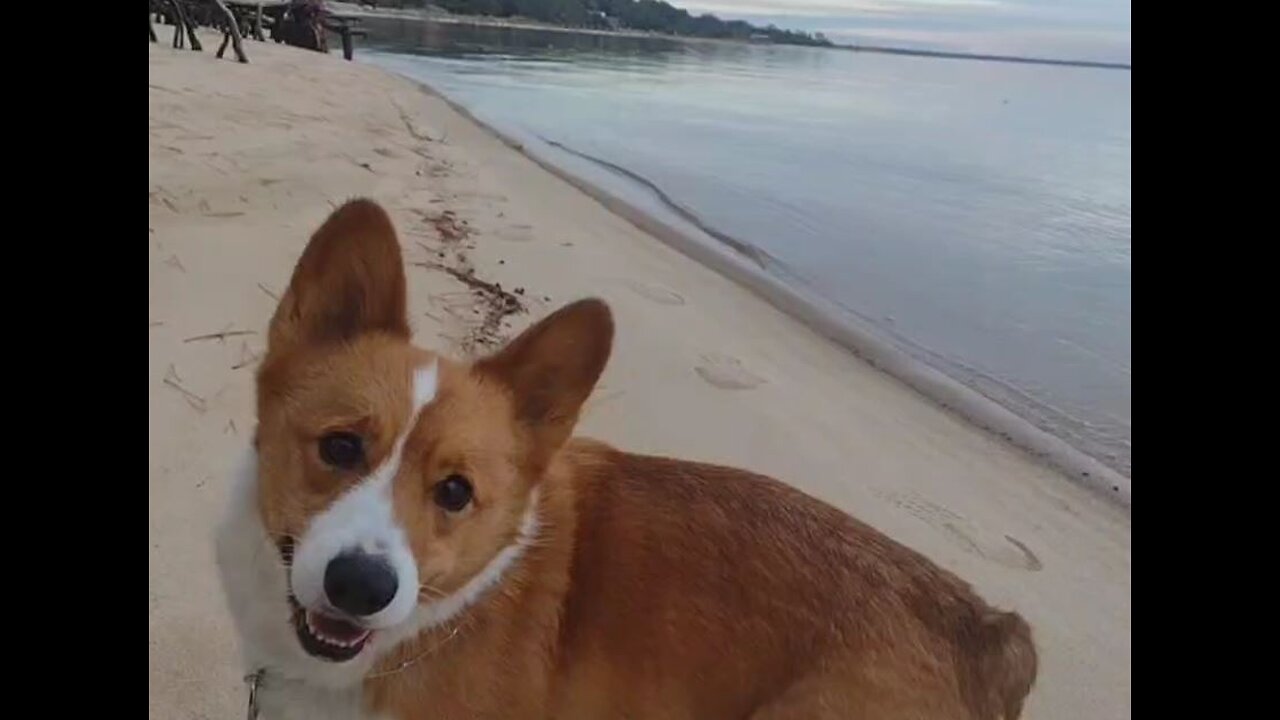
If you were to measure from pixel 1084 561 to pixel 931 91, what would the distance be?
2476 cm

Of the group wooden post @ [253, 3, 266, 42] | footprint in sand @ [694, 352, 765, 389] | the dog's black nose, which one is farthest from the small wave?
wooden post @ [253, 3, 266, 42]

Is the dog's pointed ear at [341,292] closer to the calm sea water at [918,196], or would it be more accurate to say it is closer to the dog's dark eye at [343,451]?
the dog's dark eye at [343,451]

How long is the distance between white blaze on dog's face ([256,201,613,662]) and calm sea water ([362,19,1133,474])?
3.84 feet

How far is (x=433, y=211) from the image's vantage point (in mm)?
6449

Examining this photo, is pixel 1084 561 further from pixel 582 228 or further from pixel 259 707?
pixel 582 228

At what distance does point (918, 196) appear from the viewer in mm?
10445

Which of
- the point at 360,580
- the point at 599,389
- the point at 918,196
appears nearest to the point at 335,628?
the point at 360,580

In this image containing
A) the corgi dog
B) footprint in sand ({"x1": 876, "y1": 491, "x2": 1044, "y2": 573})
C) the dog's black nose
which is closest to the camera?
the dog's black nose

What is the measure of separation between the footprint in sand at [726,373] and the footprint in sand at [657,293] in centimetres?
85

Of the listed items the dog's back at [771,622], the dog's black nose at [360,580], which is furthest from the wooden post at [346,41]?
the dog's black nose at [360,580]

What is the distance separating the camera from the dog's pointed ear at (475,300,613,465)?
7.21ft

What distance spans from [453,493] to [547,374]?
0.34 m

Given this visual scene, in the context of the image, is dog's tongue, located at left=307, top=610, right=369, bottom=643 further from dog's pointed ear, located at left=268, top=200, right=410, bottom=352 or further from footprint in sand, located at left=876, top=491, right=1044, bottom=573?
footprint in sand, located at left=876, top=491, right=1044, bottom=573
